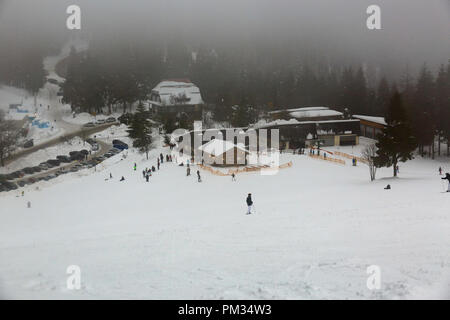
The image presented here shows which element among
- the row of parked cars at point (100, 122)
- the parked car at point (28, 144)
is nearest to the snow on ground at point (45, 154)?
the parked car at point (28, 144)

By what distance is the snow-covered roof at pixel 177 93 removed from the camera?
232 feet

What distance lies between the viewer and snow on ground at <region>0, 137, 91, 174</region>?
44438 mm

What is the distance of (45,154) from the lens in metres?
49.0

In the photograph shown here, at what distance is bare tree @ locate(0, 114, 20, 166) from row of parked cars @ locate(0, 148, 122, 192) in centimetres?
555

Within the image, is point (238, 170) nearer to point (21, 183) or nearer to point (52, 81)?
point (21, 183)

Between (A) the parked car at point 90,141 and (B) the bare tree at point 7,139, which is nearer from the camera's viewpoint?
(B) the bare tree at point 7,139

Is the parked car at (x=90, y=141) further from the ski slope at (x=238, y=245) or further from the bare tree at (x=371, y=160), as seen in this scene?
the bare tree at (x=371, y=160)

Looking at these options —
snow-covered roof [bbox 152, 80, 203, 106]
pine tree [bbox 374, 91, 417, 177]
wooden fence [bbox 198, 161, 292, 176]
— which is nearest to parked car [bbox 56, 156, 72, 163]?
wooden fence [bbox 198, 161, 292, 176]

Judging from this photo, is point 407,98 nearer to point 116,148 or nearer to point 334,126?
point 334,126

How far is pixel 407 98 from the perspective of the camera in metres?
51.9

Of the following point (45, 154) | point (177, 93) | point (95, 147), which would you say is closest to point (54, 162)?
point (45, 154)

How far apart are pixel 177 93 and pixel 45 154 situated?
96.0 feet

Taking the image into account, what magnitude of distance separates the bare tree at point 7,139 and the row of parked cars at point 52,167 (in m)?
5.55
